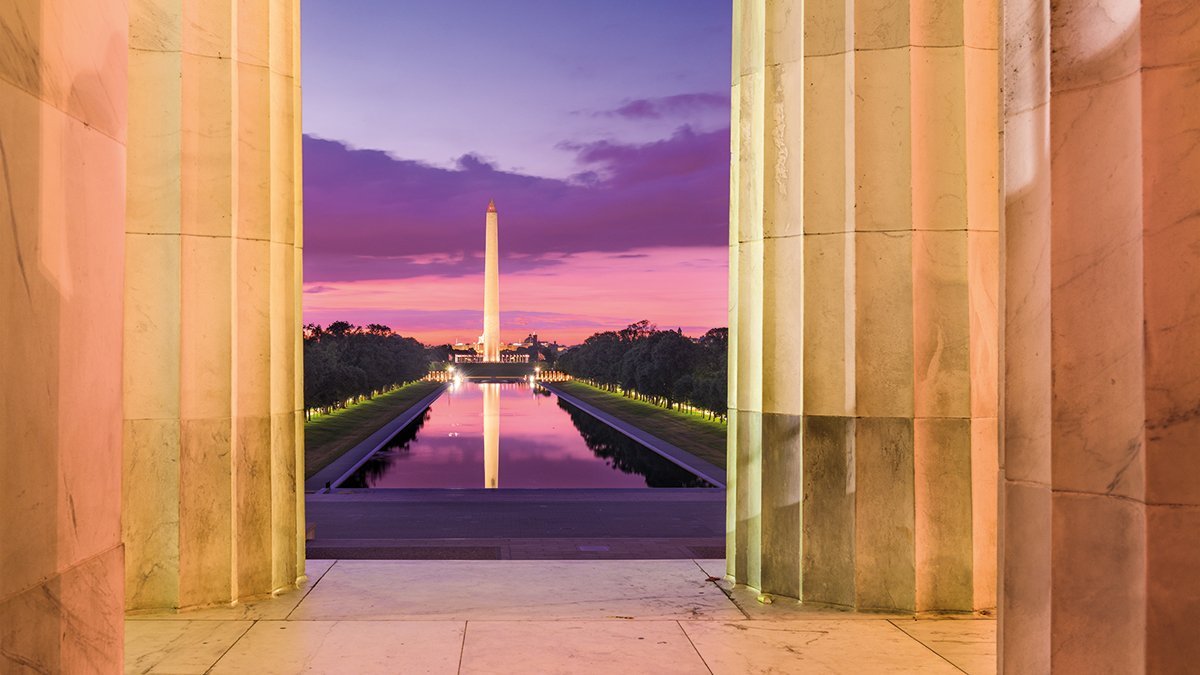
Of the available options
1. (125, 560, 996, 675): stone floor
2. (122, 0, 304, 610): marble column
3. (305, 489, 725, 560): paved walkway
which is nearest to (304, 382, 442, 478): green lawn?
(305, 489, 725, 560): paved walkway

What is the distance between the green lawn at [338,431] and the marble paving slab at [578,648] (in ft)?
69.8

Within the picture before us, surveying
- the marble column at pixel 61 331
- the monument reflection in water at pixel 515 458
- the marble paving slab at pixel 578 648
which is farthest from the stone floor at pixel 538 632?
the monument reflection in water at pixel 515 458

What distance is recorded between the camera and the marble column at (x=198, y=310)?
9656 millimetres

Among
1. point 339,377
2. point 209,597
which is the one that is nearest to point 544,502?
point 209,597

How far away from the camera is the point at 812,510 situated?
9961 millimetres

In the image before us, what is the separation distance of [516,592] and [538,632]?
1610mm

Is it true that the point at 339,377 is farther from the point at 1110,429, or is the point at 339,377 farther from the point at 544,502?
the point at 1110,429

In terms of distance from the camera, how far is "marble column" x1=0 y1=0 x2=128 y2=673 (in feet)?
15.0

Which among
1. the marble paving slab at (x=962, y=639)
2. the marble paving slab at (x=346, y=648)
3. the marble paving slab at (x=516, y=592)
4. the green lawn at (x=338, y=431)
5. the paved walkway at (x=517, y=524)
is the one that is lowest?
the green lawn at (x=338, y=431)

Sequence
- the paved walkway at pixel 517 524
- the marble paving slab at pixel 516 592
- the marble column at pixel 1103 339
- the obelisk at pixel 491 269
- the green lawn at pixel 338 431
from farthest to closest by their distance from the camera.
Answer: the obelisk at pixel 491 269 < the green lawn at pixel 338 431 < the paved walkway at pixel 517 524 < the marble paving slab at pixel 516 592 < the marble column at pixel 1103 339

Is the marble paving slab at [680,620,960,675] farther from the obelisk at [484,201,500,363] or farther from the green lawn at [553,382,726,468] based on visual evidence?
the obelisk at [484,201,500,363]

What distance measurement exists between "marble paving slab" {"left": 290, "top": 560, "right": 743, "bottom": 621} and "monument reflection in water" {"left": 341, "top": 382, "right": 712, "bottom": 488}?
21766 millimetres

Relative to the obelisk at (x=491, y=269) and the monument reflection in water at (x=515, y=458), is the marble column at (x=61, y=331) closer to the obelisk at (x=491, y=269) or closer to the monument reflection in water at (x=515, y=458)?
the monument reflection in water at (x=515, y=458)

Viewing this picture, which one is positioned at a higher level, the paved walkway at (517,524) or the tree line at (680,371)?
the tree line at (680,371)
